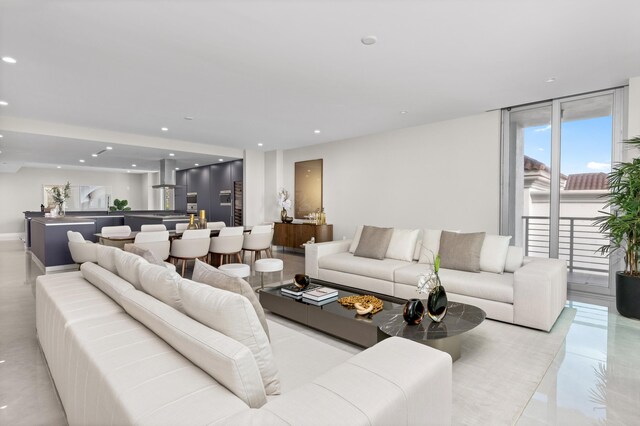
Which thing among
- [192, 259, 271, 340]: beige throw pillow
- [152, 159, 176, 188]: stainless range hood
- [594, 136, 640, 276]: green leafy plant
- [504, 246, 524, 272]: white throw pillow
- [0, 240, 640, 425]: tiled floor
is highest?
[152, 159, 176, 188]: stainless range hood

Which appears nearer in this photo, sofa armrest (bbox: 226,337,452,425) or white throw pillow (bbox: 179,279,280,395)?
sofa armrest (bbox: 226,337,452,425)

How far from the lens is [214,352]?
44.6 inches

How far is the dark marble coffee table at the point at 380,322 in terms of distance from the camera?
233 centimetres

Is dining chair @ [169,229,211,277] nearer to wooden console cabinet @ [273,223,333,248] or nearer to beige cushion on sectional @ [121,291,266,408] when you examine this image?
wooden console cabinet @ [273,223,333,248]

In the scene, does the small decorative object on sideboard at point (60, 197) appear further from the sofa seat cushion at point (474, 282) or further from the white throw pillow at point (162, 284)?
the sofa seat cushion at point (474, 282)

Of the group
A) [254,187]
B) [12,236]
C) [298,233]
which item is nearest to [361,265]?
[298,233]

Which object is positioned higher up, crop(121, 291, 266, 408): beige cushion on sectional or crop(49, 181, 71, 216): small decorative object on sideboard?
crop(49, 181, 71, 216): small decorative object on sideboard

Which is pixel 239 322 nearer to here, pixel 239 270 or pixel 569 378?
pixel 569 378

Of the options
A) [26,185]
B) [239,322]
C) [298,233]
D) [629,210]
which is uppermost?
[26,185]

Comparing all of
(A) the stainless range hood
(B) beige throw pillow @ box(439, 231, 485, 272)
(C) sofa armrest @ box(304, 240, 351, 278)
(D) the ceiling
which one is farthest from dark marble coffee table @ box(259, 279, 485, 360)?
(A) the stainless range hood

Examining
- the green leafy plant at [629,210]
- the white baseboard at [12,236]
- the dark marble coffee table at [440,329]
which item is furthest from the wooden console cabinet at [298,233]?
the white baseboard at [12,236]

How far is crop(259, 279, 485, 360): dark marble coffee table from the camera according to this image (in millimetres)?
2332

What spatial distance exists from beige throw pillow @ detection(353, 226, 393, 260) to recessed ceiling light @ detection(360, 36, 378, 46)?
2.56 metres

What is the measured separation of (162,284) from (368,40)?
255cm
